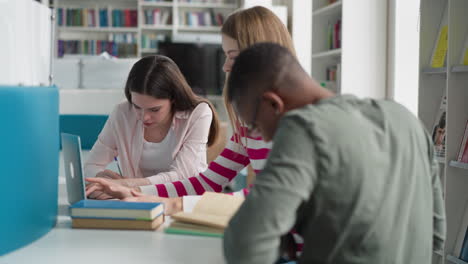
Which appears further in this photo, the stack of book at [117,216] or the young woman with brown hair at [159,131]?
the young woman with brown hair at [159,131]

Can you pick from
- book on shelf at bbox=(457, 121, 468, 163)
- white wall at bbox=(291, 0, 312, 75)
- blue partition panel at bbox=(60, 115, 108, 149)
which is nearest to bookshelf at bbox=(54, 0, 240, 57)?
white wall at bbox=(291, 0, 312, 75)

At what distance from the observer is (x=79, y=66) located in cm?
410

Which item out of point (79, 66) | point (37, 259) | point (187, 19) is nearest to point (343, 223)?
point (37, 259)

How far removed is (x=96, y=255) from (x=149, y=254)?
0.34 ft

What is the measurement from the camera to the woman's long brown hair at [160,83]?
1.84 meters

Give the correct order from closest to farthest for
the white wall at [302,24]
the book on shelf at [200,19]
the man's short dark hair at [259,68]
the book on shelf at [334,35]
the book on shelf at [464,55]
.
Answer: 1. the man's short dark hair at [259,68]
2. the book on shelf at [464,55]
3. the book on shelf at [334,35]
4. the white wall at [302,24]
5. the book on shelf at [200,19]

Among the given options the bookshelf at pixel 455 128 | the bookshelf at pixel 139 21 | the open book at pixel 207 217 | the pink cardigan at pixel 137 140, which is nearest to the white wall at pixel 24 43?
the open book at pixel 207 217

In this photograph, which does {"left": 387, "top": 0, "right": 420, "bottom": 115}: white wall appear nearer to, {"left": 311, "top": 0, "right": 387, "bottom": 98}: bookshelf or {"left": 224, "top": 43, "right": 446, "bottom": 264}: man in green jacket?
{"left": 311, "top": 0, "right": 387, "bottom": 98}: bookshelf

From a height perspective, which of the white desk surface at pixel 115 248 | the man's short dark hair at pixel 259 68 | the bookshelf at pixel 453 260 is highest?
the man's short dark hair at pixel 259 68

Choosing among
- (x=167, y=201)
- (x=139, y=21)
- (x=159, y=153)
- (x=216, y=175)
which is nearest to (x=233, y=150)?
(x=216, y=175)

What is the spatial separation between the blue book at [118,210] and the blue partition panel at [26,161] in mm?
76

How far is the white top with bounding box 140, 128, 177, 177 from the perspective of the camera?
197 centimetres

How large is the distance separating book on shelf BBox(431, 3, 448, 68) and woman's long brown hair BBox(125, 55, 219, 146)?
1.09m

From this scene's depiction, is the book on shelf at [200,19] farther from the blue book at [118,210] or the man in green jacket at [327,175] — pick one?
the man in green jacket at [327,175]
